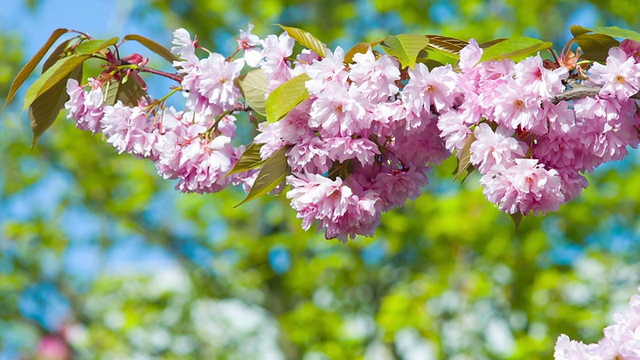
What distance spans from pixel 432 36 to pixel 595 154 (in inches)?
15.9

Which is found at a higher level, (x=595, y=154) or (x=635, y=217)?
(x=595, y=154)

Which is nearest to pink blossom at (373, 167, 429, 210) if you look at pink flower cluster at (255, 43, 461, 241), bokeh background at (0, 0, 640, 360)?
pink flower cluster at (255, 43, 461, 241)

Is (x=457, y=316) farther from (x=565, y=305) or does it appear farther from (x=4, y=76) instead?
(x=4, y=76)

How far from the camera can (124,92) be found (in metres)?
1.78

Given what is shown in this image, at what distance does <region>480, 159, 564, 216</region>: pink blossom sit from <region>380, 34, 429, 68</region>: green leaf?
0.88 feet

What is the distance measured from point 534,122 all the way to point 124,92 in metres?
0.96

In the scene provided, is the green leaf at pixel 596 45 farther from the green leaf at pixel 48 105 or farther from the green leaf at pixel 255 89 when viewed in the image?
the green leaf at pixel 48 105

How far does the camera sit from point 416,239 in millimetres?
8242

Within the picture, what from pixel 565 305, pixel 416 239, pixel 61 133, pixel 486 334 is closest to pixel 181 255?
pixel 61 133

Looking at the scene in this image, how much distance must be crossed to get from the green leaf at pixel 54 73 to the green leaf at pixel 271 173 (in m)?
0.46

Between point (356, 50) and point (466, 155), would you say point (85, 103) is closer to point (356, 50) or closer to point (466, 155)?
point (356, 50)

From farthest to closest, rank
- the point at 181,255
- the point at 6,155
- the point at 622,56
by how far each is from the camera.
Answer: the point at 6,155 < the point at 181,255 < the point at 622,56

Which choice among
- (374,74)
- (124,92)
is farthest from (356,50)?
(124,92)

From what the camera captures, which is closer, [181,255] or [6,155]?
[181,255]
